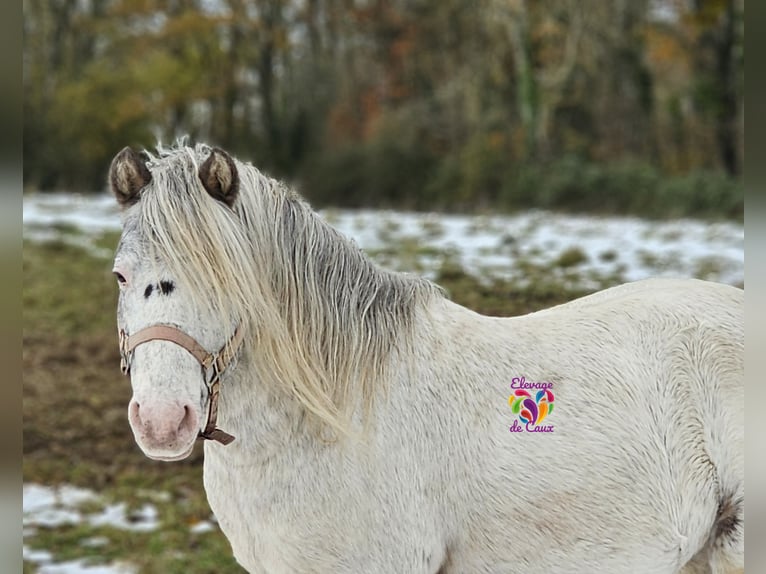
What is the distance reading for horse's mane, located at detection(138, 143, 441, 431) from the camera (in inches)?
61.1

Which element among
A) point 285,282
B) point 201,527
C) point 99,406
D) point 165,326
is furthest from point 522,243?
point 165,326

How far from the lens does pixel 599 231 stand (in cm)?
555

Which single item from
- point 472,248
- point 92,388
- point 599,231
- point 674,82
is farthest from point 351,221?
point 674,82

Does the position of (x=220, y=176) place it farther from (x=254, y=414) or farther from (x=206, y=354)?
(x=254, y=414)

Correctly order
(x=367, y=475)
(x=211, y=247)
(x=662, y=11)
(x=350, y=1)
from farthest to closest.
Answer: (x=662, y=11), (x=350, y=1), (x=367, y=475), (x=211, y=247)

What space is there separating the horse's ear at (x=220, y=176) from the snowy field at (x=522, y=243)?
2519 millimetres

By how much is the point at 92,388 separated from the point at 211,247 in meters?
3.65

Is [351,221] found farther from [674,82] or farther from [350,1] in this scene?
[674,82]

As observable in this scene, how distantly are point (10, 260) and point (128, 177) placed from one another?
343 mm

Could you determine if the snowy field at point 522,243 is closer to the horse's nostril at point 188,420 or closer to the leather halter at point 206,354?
the leather halter at point 206,354

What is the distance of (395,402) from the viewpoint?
1775mm

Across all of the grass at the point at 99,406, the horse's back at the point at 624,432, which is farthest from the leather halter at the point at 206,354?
the grass at the point at 99,406

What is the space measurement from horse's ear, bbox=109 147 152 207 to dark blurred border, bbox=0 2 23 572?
0.22m

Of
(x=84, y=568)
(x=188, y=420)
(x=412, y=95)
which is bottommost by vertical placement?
(x=84, y=568)
